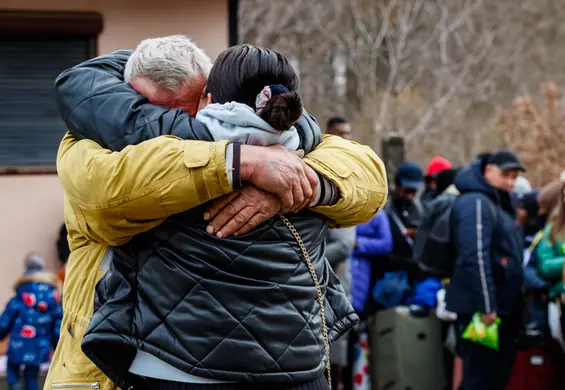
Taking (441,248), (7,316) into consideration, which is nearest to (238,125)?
(441,248)

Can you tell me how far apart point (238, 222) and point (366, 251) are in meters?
5.71

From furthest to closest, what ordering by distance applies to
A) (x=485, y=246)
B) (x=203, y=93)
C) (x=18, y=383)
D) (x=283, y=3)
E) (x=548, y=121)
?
(x=548, y=121) < (x=283, y=3) < (x=18, y=383) < (x=485, y=246) < (x=203, y=93)

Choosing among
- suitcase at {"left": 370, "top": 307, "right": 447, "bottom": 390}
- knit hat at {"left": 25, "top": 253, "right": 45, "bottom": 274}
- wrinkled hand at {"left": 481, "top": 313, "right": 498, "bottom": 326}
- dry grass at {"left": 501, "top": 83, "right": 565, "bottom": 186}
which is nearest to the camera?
wrinkled hand at {"left": 481, "top": 313, "right": 498, "bottom": 326}

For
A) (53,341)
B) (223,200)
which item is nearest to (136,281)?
(223,200)

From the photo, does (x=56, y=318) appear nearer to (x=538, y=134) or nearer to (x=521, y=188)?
(x=521, y=188)

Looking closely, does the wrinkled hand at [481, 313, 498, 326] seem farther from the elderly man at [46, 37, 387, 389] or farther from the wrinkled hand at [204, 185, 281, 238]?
the wrinkled hand at [204, 185, 281, 238]

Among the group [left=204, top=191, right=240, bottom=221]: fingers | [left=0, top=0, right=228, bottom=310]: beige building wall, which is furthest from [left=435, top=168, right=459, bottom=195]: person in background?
[left=204, top=191, right=240, bottom=221]: fingers

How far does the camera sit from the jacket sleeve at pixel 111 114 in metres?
3.19

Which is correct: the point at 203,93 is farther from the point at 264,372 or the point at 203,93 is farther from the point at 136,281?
the point at 264,372

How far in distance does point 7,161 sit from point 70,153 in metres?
5.70

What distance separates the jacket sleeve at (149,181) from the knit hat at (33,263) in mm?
5040

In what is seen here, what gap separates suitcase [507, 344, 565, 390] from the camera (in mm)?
8469

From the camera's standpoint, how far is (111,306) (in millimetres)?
3211

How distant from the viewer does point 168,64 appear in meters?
3.37
